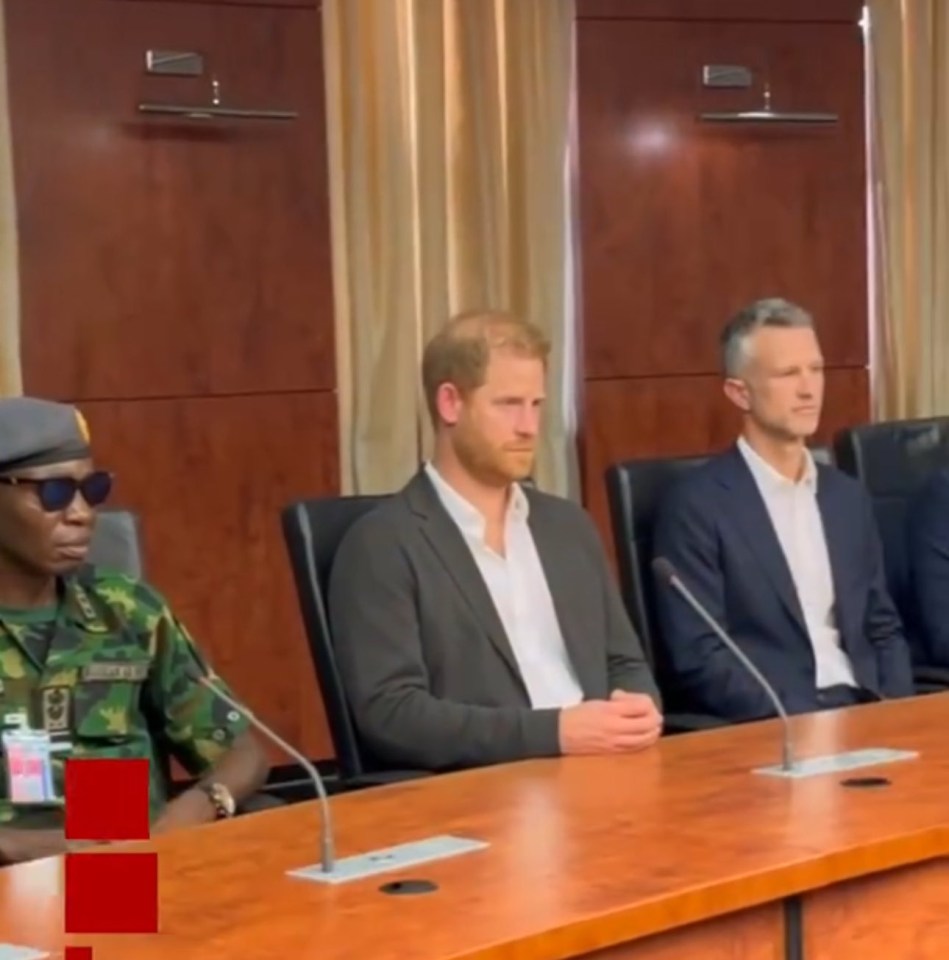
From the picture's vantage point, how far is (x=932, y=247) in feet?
20.7

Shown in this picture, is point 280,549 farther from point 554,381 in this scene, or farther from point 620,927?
point 620,927

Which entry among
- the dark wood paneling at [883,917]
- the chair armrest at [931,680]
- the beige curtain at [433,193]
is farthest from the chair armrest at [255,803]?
the beige curtain at [433,193]

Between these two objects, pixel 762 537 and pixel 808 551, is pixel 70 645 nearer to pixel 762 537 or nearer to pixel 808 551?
pixel 762 537

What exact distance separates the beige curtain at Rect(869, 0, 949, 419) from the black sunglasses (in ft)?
11.9

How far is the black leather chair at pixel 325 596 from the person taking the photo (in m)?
3.42

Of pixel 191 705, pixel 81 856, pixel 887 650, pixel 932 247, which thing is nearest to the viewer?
pixel 81 856

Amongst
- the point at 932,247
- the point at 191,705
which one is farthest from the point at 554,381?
the point at 191,705

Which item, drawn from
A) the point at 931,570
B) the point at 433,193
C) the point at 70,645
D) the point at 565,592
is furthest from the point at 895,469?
the point at 70,645

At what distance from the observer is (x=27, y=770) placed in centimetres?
294

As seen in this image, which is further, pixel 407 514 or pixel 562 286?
pixel 562 286

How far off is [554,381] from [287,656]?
1.03 meters

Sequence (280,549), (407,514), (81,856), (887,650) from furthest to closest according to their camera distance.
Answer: (280,549), (887,650), (407,514), (81,856)

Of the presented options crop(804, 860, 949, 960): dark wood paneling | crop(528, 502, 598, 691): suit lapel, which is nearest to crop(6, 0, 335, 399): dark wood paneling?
crop(528, 502, 598, 691): suit lapel

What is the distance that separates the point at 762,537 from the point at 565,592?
24.6 inches
